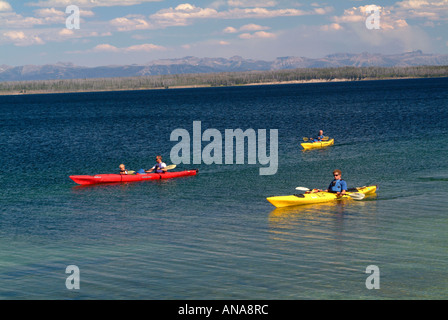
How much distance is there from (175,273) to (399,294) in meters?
6.66

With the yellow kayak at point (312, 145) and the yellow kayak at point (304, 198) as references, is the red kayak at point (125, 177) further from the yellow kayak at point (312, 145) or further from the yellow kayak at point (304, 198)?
the yellow kayak at point (312, 145)

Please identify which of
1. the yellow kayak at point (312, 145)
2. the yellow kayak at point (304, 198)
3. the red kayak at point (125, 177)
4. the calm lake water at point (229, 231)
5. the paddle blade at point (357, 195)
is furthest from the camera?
the yellow kayak at point (312, 145)

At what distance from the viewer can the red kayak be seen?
3391cm

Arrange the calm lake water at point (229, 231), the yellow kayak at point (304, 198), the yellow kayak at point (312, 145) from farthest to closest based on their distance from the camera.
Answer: the yellow kayak at point (312, 145) → the yellow kayak at point (304, 198) → the calm lake water at point (229, 231)

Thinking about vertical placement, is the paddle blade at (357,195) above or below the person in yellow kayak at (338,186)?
below

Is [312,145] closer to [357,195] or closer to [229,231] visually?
[357,195]

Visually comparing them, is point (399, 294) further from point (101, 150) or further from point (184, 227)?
point (101, 150)

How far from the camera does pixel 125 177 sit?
34.5 m

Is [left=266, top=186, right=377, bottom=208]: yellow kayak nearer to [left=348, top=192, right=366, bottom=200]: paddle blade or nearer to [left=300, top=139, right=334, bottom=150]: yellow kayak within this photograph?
[left=348, top=192, right=366, bottom=200]: paddle blade

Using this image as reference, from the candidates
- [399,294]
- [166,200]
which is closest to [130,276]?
[399,294]

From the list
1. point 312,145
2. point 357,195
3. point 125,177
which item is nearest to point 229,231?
point 357,195

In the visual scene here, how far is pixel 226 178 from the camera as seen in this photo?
3447 cm

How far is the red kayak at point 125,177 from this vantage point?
111 feet

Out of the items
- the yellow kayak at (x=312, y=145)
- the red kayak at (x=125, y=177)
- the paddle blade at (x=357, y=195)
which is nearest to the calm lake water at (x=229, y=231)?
the paddle blade at (x=357, y=195)
